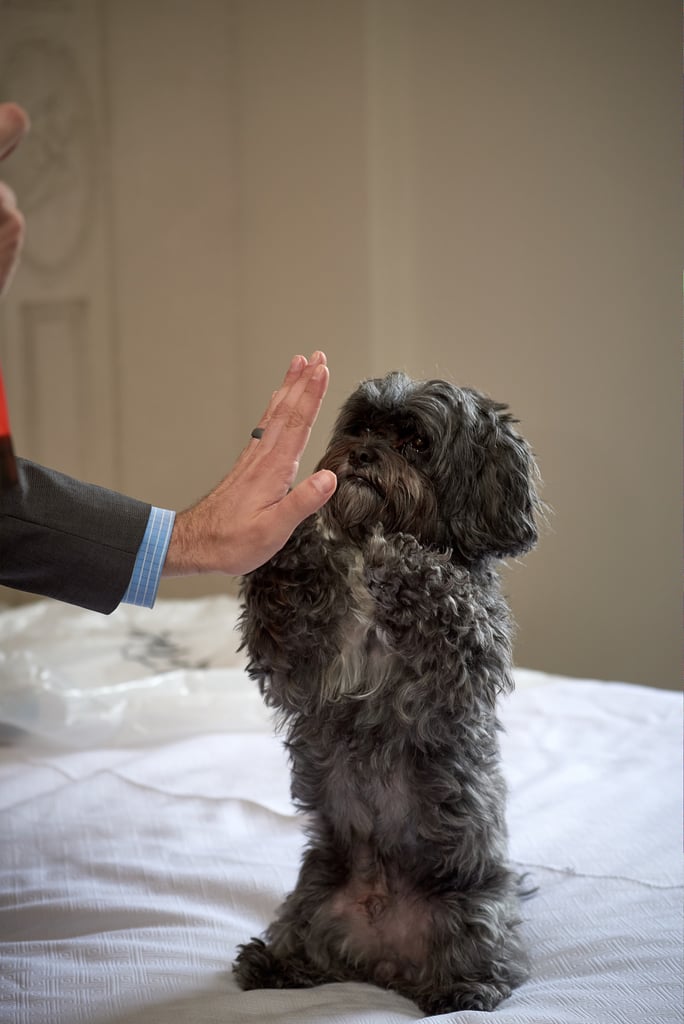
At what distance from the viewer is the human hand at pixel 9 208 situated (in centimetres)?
87

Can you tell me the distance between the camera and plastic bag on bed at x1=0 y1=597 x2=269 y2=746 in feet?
9.21

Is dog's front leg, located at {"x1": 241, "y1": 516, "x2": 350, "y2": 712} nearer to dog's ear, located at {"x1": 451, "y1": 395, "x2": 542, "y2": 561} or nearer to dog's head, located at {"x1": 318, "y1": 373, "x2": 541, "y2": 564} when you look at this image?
dog's head, located at {"x1": 318, "y1": 373, "x2": 541, "y2": 564}

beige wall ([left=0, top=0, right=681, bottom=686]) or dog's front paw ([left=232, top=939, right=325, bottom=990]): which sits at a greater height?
beige wall ([left=0, top=0, right=681, bottom=686])

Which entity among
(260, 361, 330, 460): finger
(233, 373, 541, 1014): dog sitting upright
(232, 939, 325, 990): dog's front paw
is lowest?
(232, 939, 325, 990): dog's front paw

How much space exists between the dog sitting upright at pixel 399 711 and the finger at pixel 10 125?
86 centimetres

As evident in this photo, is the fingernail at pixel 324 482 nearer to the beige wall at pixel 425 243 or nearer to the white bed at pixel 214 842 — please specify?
the white bed at pixel 214 842

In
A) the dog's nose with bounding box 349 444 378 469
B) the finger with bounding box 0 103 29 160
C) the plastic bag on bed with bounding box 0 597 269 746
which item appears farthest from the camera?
the plastic bag on bed with bounding box 0 597 269 746

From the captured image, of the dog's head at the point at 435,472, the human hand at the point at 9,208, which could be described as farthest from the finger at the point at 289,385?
the human hand at the point at 9,208

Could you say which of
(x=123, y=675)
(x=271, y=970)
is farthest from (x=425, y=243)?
(x=271, y=970)

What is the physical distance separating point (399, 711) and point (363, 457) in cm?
42

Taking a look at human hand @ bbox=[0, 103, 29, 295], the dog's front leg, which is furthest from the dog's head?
human hand @ bbox=[0, 103, 29, 295]

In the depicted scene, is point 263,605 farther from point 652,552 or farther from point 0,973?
point 652,552

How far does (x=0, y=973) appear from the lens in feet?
5.39

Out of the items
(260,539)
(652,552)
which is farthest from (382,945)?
(652,552)
